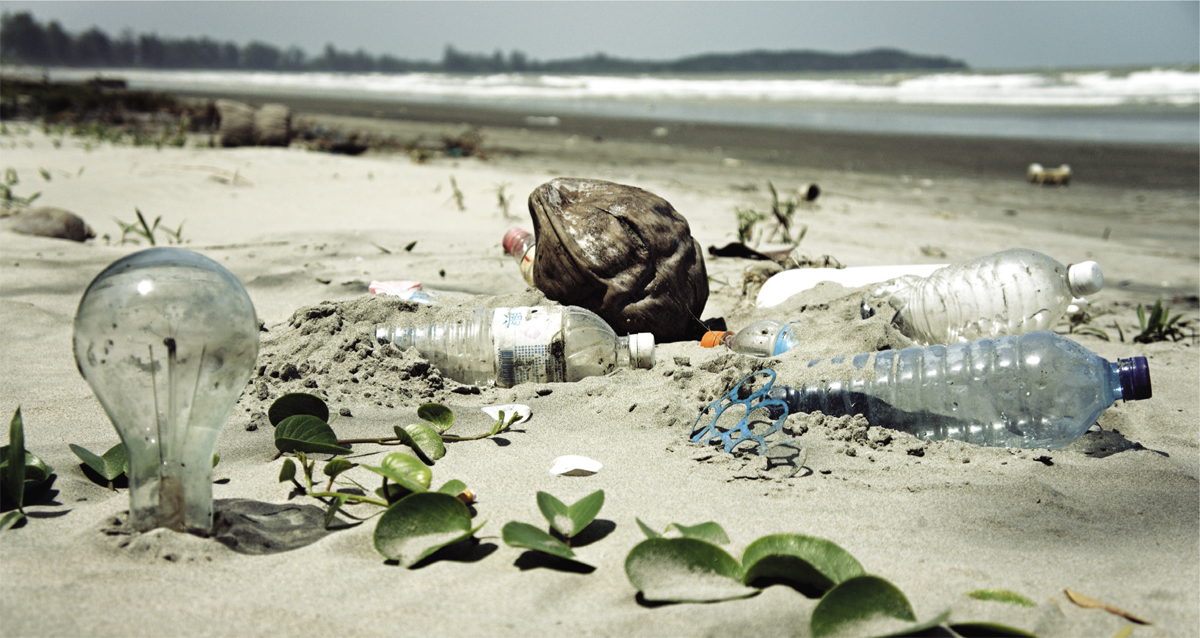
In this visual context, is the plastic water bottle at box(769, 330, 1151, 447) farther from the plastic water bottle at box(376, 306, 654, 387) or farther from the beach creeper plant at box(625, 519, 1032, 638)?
the beach creeper plant at box(625, 519, 1032, 638)

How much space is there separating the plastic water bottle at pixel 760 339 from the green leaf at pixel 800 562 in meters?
1.28

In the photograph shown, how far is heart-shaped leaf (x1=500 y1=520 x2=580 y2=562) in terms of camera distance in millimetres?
1203

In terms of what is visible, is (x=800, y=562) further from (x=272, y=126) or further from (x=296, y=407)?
(x=272, y=126)

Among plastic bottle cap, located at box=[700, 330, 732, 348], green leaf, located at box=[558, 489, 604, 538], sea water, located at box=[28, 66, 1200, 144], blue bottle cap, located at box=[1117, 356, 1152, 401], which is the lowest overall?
green leaf, located at box=[558, 489, 604, 538]

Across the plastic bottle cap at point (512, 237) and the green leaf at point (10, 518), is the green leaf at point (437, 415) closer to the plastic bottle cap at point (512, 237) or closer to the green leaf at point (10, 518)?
the green leaf at point (10, 518)

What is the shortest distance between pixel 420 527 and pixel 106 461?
0.73m

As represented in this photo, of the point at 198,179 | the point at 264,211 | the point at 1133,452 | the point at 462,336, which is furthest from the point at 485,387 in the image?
the point at 198,179

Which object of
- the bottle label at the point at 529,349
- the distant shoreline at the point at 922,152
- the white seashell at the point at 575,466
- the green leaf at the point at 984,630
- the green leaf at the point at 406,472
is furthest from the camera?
the distant shoreline at the point at 922,152

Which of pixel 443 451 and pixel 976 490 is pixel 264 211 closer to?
pixel 443 451

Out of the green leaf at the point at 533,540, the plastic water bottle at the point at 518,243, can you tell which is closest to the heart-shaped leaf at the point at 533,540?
the green leaf at the point at 533,540

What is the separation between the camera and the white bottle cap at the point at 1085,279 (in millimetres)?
2424

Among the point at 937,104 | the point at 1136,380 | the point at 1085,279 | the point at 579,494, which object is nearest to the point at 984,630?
the point at 579,494

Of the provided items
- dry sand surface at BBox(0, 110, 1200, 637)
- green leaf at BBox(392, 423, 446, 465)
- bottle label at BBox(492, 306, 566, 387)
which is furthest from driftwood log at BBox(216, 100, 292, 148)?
green leaf at BBox(392, 423, 446, 465)

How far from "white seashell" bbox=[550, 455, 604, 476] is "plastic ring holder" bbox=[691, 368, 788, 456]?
28 centimetres
